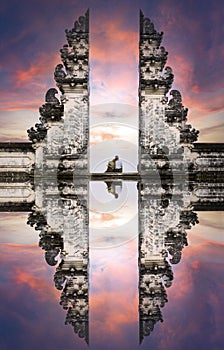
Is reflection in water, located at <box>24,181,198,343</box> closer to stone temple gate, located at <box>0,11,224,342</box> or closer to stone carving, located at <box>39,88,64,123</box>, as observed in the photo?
stone temple gate, located at <box>0,11,224,342</box>

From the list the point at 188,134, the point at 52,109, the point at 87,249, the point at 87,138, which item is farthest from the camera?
the point at 188,134

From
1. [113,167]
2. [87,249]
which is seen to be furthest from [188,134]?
[87,249]

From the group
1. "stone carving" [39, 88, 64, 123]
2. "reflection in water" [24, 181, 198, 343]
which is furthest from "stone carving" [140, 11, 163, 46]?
"reflection in water" [24, 181, 198, 343]

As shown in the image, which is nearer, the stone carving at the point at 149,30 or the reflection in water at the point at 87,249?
the reflection in water at the point at 87,249

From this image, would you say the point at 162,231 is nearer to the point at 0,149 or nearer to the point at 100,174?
the point at 100,174

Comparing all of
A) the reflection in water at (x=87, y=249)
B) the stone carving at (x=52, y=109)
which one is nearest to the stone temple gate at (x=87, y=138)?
the stone carving at (x=52, y=109)

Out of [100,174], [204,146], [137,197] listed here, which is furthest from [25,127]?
[137,197]

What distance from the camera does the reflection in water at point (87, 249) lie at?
4.09 meters

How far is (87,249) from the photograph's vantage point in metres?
5.23

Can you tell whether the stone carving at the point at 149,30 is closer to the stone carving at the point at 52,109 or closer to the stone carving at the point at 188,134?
the stone carving at the point at 188,134

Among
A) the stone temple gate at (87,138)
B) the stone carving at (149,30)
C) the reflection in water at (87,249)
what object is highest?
the stone carving at (149,30)

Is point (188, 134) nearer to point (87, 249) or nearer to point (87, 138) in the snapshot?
point (87, 138)

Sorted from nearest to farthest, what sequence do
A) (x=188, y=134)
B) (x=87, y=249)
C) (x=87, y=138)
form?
(x=87, y=249) → (x=87, y=138) → (x=188, y=134)

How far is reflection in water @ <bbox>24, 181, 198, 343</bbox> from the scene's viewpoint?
409 cm
